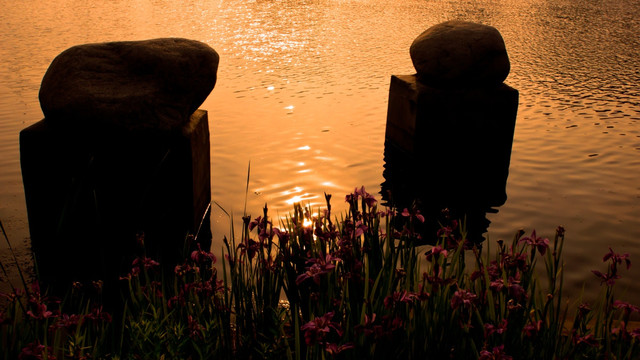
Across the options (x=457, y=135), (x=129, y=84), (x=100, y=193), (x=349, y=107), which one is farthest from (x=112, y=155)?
(x=349, y=107)

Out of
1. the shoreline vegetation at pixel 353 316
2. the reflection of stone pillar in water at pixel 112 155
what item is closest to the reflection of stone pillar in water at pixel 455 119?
the reflection of stone pillar in water at pixel 112 155

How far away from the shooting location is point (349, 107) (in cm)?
1073

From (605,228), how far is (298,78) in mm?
7770

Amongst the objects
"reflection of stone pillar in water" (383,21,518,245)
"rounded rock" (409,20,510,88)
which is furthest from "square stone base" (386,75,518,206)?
"rounded rock" (409,20,510,88)

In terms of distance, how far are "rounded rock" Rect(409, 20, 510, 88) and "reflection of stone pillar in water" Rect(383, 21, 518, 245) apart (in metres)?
0.01

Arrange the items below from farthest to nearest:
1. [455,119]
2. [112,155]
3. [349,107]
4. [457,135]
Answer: [349,107] → [457,135] → [455,119] → [112,155]

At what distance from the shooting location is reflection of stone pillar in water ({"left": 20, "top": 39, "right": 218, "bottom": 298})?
16.6ft

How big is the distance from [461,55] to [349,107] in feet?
11.3

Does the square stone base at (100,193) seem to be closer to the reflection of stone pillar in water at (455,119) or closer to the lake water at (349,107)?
the lake water at (349,107)

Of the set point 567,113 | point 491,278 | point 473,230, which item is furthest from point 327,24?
point 491,278

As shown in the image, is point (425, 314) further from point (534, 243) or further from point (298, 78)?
point (298, 78)

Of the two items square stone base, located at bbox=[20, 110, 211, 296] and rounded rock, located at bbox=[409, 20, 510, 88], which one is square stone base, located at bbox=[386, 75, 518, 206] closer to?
rounded rock, located at bbox=[409, 20, 510, 88]

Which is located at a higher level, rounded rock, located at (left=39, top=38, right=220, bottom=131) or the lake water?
rounded rock, located at (left=39, top=38, right=220, bottom=131)

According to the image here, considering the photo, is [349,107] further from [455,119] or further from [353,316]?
[353,316]
